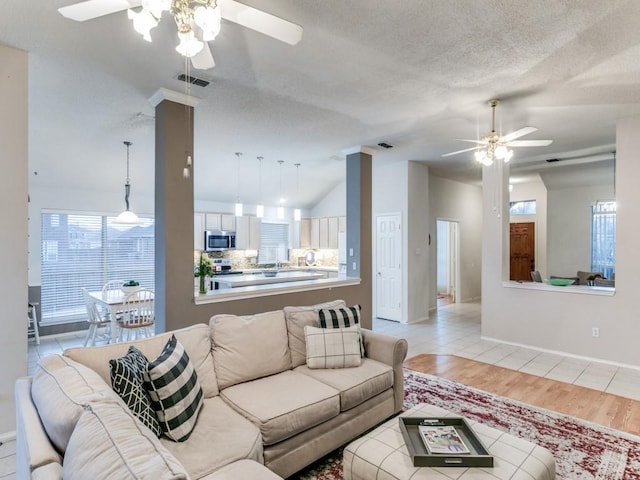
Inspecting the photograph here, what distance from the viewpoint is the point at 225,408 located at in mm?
2131

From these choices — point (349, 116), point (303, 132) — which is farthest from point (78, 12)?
point (303, 132)

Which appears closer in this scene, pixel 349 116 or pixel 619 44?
pixel 619 44

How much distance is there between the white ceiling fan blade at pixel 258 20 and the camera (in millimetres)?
1615

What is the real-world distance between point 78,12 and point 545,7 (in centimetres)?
261

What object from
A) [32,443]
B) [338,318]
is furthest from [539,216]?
[32,443]

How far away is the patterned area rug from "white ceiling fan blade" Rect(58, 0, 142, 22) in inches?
108

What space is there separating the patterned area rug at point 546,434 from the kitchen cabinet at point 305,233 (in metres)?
5.66

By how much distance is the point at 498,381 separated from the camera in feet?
12.4

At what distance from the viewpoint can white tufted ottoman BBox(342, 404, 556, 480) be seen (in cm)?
163

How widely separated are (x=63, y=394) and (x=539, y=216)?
381 inches

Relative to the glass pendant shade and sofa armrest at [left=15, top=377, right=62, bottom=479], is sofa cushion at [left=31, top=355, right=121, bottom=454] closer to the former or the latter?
sofa armrest at [left=15, top=377, right=62, bottom=479]

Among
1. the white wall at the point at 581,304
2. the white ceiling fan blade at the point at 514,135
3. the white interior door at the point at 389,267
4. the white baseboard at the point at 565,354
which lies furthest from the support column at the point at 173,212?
the white baseboard at the point at 565,354

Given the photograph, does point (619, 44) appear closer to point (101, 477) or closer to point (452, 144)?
point (452, 144)

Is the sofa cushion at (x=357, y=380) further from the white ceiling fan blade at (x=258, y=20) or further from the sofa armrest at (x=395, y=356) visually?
the white ceiling fan blade at (x=258, y=20)
